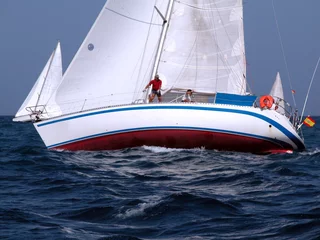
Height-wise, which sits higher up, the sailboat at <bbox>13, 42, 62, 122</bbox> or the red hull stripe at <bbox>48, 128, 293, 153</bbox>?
the sailboat at <bbox>13, 42, 62, 122</bbox>

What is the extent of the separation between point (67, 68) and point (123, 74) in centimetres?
189

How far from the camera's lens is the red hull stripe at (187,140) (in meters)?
19.0

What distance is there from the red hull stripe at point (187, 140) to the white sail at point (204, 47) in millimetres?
2970

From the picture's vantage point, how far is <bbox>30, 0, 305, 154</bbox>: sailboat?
18906mm

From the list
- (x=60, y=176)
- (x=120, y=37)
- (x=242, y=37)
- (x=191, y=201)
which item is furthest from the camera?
(x=242, y=37)

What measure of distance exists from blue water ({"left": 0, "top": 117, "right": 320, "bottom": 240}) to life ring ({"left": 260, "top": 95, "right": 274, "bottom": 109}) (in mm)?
2000

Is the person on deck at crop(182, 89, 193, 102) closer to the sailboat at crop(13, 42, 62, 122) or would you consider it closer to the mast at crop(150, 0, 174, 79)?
the mast at crop(150, 0, 174, 79)

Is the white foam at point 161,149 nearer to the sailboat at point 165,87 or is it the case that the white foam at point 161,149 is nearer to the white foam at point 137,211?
the sailboat at point 165,87

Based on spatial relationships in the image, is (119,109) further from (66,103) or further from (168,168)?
(168,168)

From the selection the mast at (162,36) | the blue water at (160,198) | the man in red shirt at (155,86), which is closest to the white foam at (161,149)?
the blue water at (160,198)

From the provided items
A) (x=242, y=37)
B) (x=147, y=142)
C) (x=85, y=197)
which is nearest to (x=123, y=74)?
(x=147, y=142)

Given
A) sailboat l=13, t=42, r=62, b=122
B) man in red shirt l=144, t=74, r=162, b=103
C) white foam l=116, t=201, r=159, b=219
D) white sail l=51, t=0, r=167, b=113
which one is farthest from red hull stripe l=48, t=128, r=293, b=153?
sailboat l=13, t=42, r=62, b=122

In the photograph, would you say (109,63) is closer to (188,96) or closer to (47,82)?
(188,96)

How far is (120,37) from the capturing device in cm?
2052
